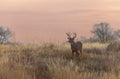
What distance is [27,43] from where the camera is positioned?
21.7 meters

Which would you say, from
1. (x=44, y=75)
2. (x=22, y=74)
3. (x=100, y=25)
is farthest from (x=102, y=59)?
(x=100, y=25)

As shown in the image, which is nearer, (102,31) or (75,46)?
(75,46)

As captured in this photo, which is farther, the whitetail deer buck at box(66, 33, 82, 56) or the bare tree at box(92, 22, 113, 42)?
the bare tree at box(92, 22, 113, 42)

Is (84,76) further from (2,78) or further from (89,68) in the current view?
(89,68)

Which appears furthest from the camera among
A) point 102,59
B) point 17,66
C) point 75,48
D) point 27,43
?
point 27,43

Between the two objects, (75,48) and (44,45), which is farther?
(44,45)

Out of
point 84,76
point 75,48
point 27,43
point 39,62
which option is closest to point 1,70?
point 84,76

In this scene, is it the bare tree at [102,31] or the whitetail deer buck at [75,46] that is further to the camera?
→ the bare tree at [102,31]

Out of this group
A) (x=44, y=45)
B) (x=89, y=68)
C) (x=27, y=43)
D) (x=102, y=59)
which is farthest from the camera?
(x=27, y=43)

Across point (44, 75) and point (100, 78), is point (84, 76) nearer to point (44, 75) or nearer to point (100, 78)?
point (100, 78)

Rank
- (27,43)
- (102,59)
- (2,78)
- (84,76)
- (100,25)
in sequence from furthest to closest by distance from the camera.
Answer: (100,25) → (27,43) → (102,59) → (84,76) → (2,78)

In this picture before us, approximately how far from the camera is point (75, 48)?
17297 mm

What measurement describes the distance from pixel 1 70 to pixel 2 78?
0.45 m

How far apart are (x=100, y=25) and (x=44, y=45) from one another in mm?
38994
